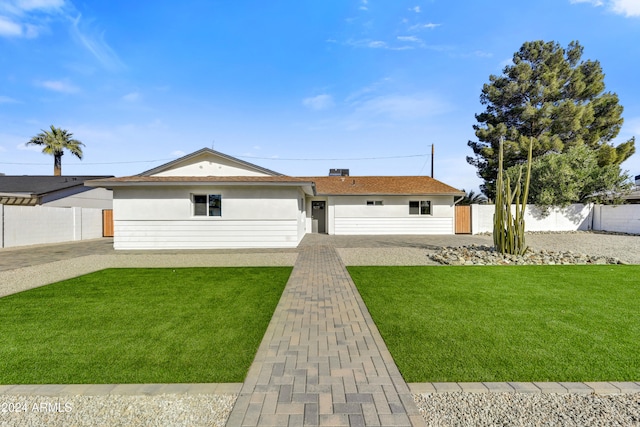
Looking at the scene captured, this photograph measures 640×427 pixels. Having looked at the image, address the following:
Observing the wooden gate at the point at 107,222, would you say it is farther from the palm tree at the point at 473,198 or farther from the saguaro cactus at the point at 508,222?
the palm tree at the point at 473,198

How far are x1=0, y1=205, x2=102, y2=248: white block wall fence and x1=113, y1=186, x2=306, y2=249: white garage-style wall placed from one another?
6.12 metres

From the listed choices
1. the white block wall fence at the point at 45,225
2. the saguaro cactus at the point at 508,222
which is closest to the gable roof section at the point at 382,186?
the saguaro cactus at the point at 508,222

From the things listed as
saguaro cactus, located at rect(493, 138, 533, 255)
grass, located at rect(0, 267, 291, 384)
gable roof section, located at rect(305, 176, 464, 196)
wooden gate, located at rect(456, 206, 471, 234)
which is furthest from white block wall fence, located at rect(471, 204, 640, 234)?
grass, located at rect(0, 267, 291, 384)

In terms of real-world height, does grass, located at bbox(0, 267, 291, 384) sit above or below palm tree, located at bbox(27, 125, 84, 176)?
below

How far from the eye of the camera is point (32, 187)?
2128 centimetres

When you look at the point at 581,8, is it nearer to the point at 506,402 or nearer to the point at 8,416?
the point at 506,402

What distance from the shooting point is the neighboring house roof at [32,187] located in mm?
18859

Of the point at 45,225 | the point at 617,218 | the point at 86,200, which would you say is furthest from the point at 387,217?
the point at 86,200

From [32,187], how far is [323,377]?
28091mm

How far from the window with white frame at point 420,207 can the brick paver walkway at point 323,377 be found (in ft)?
52.2

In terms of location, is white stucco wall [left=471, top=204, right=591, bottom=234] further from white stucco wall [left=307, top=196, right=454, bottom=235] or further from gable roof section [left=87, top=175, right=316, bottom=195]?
gable roof section [left=87, top=175, right=316, bottom=195]

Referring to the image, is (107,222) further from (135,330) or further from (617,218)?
(617,218)

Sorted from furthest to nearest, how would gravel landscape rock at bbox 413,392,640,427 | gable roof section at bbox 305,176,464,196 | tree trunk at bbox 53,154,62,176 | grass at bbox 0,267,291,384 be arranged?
tree trunk at bbox 53,154,62,176 < gable roof section at bbox 305,176,464,196 < grass at bbox 0,267,291,384 < gravel landscape rock at bbox 413,392,640,427

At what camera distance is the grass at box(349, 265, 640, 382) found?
120 inches
